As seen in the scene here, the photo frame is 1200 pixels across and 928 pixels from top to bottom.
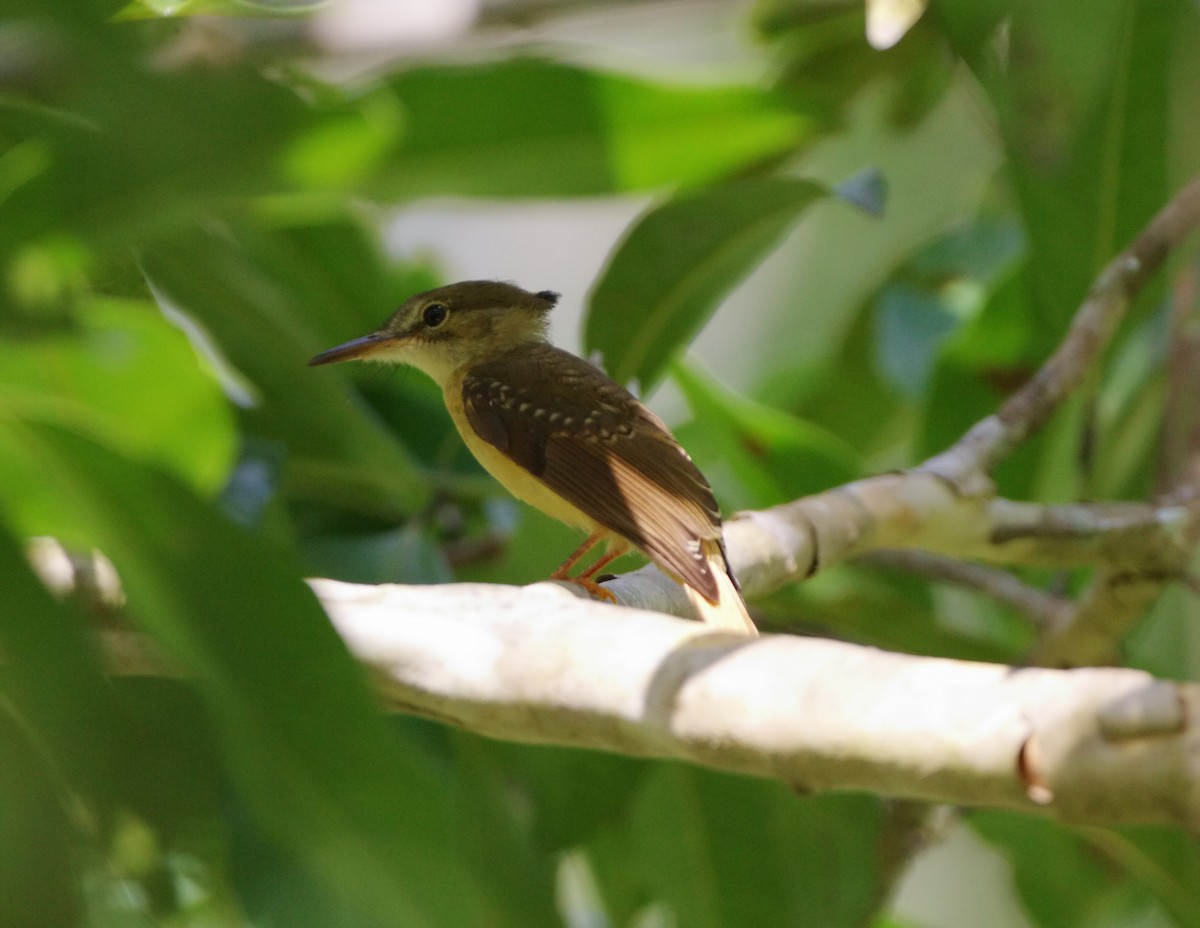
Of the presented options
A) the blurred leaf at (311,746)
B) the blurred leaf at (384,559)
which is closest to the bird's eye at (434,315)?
the blurred leaf at (384,559)

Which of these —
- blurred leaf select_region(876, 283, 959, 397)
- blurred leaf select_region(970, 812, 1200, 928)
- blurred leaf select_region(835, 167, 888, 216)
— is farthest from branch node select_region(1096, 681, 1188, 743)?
blurred leaf select_region(876, 283, 959, 397)

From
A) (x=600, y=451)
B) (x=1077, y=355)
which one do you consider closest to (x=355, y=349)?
(x=600, y=451)

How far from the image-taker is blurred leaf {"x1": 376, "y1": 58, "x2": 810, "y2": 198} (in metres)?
2.34

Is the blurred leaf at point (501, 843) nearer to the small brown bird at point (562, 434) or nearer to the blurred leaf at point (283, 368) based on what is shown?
the small brown bird at point (562, 434)

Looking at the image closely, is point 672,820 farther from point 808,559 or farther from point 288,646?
point 288,646

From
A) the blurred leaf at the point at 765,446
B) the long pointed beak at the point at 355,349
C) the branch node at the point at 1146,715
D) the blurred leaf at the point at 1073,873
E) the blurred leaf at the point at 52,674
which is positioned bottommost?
the blurred leaf at the point at 1073,873

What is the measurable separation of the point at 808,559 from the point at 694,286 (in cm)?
84

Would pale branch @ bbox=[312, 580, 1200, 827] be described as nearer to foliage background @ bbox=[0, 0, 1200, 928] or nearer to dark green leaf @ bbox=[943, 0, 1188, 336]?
foliage background @ bbox=[0, 0, 1200, 928]

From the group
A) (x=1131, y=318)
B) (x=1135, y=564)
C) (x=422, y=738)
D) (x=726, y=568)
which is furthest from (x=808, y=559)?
(x=1131, y=318)

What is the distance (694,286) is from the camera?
2.77 m

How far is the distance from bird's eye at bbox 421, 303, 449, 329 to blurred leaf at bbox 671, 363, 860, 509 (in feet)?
1.71

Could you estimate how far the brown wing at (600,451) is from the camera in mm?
2094

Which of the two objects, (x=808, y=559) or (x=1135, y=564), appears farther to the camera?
(x=1135, y=564)

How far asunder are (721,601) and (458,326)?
49.8 inches
